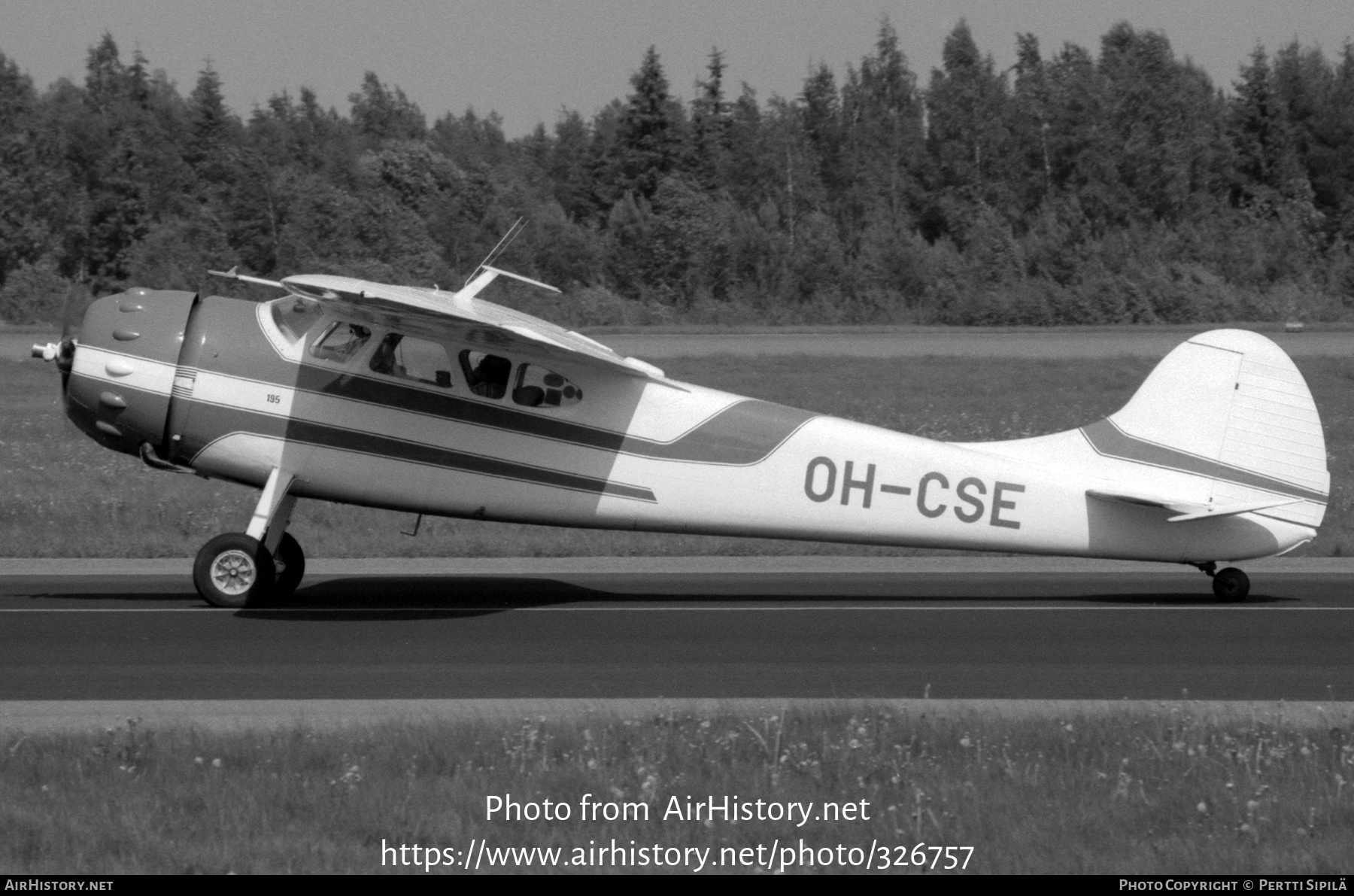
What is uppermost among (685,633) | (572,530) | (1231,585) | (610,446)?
(610,446)

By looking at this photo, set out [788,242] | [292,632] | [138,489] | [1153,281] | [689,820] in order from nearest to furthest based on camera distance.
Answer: [689,820] < [292,632] < [138,489] < [1153,281] < [788,242]

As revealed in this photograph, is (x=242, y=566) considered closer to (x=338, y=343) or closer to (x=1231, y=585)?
(x=338, y=343)

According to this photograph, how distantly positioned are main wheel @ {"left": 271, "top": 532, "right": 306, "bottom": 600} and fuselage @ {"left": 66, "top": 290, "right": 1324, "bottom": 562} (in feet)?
2.50

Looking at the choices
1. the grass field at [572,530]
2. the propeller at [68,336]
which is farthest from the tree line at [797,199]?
the propeller at [68,336]

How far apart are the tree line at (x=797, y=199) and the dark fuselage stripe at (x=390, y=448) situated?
29.0 metres

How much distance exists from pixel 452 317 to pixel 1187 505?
559cm

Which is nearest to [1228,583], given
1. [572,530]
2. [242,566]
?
[572,530]

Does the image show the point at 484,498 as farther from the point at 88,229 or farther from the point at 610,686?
the point at 88,229

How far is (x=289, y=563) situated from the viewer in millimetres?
12227

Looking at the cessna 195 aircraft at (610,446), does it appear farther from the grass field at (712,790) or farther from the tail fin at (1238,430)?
the grass field at (712,790)

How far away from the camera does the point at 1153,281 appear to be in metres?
47.0

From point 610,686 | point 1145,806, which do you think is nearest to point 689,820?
point 1145,806

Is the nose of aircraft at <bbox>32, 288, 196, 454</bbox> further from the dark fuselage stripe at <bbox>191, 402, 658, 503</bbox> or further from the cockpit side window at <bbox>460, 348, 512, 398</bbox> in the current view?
the cockpit side window at <bbox>460, 348, 512, 398</bbox>

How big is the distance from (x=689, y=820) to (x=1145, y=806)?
6.04 ft
